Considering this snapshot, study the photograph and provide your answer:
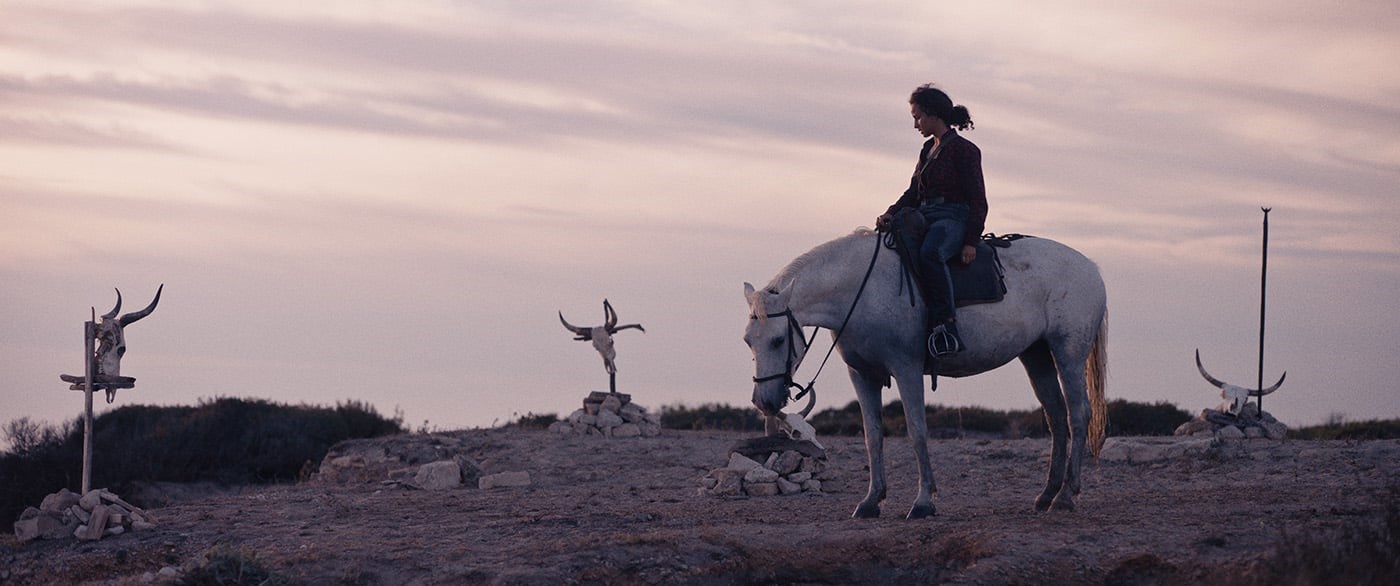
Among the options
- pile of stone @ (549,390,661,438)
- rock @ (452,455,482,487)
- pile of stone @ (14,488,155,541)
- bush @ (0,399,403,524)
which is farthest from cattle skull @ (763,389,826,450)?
bush @ (0,399,403,524)

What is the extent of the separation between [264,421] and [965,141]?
63.3 feet

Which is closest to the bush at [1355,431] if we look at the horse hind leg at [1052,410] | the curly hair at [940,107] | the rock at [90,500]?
the horse hind leg at [1052,410]

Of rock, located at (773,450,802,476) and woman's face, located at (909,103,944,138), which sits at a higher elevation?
woman's face, located at (909,103,944,138)

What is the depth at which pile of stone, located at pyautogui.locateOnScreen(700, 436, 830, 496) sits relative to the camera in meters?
16.1

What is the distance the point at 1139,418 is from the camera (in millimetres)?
28828

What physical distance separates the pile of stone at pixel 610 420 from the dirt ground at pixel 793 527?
3838mm

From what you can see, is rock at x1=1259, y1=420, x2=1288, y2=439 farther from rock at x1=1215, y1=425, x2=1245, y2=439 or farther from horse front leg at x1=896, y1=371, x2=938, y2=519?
horse front leg at x1=896, y1=371, x2=938, y2=519

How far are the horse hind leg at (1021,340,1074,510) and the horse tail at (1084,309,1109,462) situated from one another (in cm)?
27

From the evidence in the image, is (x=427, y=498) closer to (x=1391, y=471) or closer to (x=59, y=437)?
(x=1391, y=471)

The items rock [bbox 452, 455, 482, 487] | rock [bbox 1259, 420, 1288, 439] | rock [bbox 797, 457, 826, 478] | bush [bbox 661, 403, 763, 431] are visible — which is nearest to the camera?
rock [bbox 797, 457, 826, 478]

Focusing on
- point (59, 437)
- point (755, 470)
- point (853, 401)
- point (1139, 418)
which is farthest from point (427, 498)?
point (853, 401)

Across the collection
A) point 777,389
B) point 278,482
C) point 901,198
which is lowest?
point 278,482

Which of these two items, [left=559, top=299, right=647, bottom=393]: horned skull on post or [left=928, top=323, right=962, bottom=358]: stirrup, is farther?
[left=559, top=299, right=647, bottom=393]: horned skull on post

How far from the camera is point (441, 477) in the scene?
18.7 m
